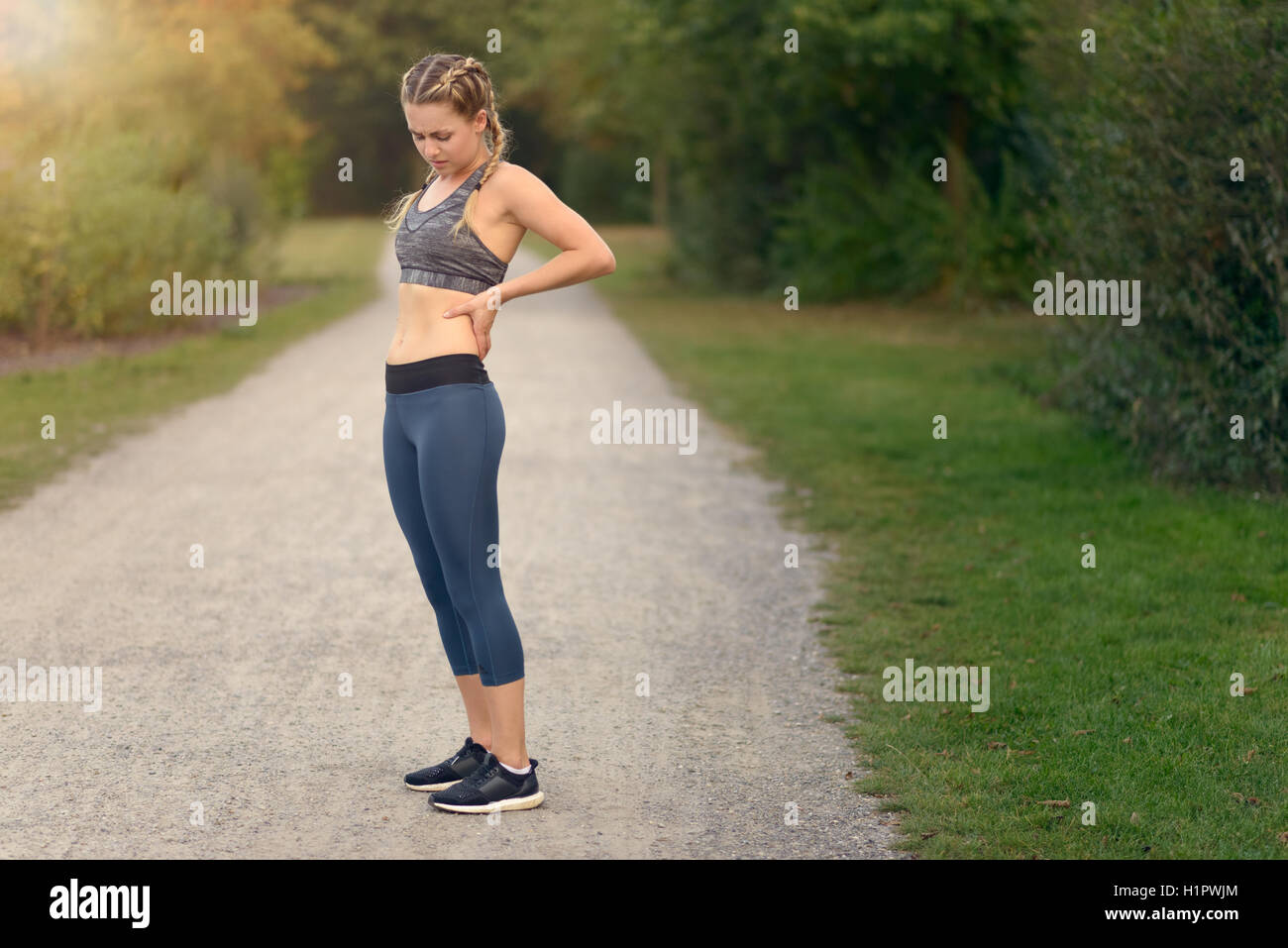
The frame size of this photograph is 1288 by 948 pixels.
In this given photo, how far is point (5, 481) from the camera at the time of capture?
930 centimetres

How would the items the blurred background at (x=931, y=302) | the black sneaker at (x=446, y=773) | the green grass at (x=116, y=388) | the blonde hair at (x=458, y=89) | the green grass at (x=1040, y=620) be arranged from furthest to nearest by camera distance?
1. the green grass at (x=116, y=388)
2. the blurred background at (x=931, y=302)
3. the black sneaker at (x=446, y=773)
4. the green grass at (x=1040, y=620)
5. the blonde hair at (x=458, y=89)

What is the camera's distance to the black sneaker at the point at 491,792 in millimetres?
4340

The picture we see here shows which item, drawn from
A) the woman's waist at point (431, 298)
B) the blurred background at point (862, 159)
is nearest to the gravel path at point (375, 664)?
the woman's waist at point (431, 298)

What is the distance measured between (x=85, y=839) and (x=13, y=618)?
8.61ft

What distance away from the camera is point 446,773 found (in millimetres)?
4559

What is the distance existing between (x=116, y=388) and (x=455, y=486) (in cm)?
1064

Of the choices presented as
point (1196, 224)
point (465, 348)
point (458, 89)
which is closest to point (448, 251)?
point (465, 348)

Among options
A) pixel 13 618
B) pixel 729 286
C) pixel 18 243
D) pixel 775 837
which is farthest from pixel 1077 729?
pixel 729 286

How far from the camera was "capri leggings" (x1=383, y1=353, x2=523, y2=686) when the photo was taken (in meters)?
4.15

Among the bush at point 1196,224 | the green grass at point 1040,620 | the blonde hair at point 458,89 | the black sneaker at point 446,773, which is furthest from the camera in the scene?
the bush at point 1196,224

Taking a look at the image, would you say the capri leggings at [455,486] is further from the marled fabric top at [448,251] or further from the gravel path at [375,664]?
the gravel path at [375,664]

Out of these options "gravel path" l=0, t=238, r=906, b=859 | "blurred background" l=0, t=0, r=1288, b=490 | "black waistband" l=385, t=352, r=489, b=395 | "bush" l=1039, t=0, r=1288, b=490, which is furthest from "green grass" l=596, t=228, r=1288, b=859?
"black waistband" l=385, t=352, r=489, b=395
